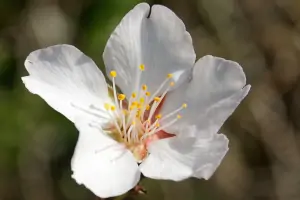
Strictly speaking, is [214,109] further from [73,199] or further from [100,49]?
[73,199]

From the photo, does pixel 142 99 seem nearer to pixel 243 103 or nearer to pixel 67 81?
pixel 67 81

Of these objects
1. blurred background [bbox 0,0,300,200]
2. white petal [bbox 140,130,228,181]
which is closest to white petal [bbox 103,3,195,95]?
white petal [bbox 140,130,228,181]

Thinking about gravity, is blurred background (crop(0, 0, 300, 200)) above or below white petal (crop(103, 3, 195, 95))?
below

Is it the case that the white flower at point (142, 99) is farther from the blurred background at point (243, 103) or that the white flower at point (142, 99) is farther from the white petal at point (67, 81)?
the blurred background at point (243, 103)

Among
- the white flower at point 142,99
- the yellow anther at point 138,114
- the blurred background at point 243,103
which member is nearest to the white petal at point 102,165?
the white flower at point 142,99

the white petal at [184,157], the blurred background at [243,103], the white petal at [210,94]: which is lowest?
the blurred background at [243,103]

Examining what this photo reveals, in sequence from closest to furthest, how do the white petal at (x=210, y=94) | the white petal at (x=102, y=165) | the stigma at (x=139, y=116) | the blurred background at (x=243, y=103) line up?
the white petal at (x=102, y=165)
the white petal at (x=210, y=94)
the stigma at (x=139, y=116)
the blurred background at (x=243, y=103)

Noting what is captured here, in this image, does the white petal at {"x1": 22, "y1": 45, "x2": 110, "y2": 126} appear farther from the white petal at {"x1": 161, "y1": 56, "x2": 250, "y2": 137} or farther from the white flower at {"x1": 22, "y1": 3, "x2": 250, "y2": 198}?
the white petal at {"x1": 161, "y1": 56, "x2": 250, "y2": 137}

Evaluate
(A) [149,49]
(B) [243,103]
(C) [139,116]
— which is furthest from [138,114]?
(B) [243,103]
